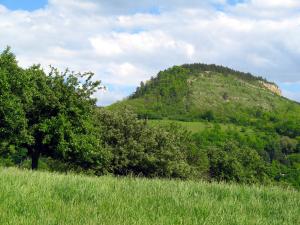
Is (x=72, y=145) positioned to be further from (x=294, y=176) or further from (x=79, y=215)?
(x=294, y=176)

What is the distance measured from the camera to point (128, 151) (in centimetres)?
4256

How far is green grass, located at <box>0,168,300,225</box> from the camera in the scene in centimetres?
589

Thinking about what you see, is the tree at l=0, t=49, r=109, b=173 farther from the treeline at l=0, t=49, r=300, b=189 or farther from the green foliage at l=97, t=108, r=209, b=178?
the green foliage at l=97, t=108, r=209, b=178

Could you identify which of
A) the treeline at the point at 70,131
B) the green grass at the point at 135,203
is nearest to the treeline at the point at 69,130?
the treeline at the point at 70,131

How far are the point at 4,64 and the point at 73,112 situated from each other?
6.89 meters

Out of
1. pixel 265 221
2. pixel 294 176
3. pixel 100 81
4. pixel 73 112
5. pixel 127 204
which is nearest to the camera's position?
pixel 265 221

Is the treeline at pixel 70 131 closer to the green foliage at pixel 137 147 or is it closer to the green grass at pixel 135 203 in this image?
the green foliage at pixel 137 147

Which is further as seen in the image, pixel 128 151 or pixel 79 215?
pixel 128 151

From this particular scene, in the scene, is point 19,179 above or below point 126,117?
below

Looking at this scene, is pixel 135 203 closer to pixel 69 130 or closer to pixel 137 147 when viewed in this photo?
pixel 69 130

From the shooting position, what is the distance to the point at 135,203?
6938mm

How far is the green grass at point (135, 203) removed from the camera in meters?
5.89

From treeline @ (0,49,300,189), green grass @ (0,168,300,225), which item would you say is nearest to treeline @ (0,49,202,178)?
treeline @ (0,49,300,189)

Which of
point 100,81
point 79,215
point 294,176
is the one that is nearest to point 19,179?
point 79,215
